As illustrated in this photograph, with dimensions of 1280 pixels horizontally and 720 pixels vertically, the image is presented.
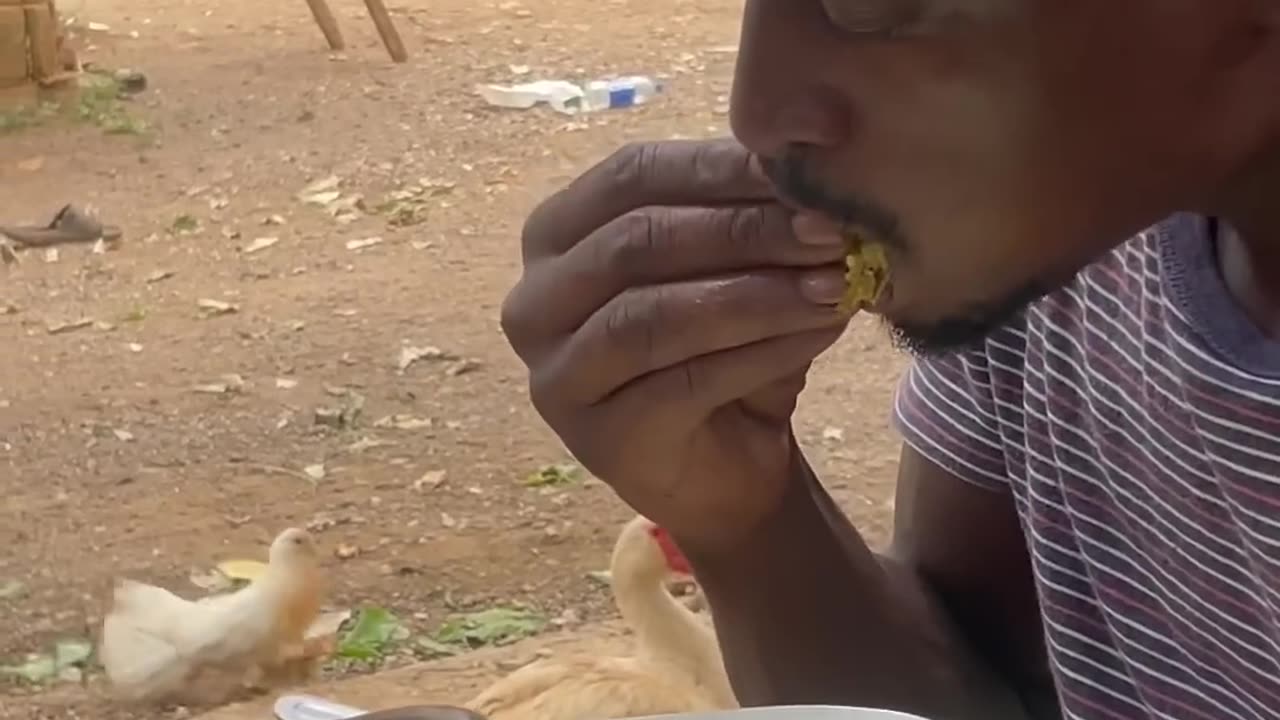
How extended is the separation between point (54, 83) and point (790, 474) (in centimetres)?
274

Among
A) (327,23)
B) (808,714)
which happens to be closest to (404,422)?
(808,714)

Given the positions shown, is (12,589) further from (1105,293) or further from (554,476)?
(1105,293)

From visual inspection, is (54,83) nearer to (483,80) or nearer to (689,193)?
(483,80)

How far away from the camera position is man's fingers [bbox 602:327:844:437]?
25.2 inches

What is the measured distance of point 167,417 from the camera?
2021 millimetres

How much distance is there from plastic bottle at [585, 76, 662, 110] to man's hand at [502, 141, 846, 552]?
2.47 meters

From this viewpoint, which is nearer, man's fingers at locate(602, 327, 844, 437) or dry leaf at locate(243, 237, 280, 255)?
man's fingers at locate(602, 327, 844, 437)

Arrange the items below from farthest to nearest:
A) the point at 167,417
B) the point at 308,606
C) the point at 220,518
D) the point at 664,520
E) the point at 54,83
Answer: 1. the point at 54,83
2. the point at 167,417
3. the point at 220,518
4. the point at 308,606
5. the point at 664,520

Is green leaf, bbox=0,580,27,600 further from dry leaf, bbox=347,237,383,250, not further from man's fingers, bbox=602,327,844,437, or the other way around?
man's fingers, bbox=602,327,844,437

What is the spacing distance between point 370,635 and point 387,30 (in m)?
2.10

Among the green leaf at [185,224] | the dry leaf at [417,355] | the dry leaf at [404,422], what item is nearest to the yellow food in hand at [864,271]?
the dry leaf at [404,422]

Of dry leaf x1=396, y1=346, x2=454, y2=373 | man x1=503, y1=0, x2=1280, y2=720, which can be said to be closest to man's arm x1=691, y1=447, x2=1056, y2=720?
man x1=503, y1=0, x2=1280, y2=720

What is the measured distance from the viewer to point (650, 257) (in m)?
0.64

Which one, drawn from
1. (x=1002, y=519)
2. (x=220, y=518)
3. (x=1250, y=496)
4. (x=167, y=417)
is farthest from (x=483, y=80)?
(x=1250, y=496)
